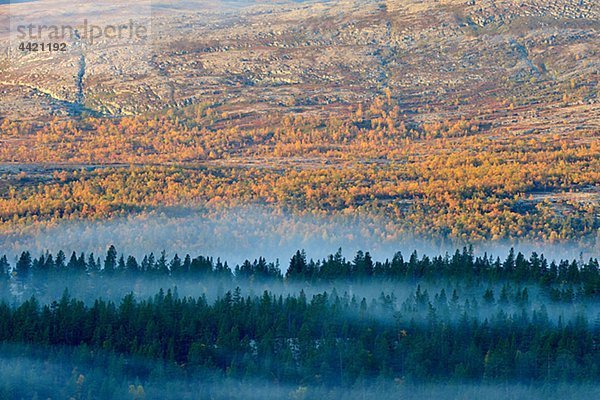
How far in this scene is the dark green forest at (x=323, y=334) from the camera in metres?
64.3

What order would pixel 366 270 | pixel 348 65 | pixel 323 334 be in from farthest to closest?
pixel 348 65
pixel 366 270
pixel 323 334

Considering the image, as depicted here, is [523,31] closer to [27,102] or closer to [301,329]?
[27,102]

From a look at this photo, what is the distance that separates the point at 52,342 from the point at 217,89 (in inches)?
3812

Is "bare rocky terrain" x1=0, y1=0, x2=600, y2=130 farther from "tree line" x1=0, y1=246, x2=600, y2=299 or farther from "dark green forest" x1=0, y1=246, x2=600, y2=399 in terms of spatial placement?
"dark green forest" x1=0, y1=246, x2=600, y2=399

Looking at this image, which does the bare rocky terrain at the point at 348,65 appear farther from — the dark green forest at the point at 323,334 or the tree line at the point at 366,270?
the dark green forest at the point at 323,334

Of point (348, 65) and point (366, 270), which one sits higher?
point (348, 65)

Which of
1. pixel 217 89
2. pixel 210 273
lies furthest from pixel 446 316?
pixel 217 89

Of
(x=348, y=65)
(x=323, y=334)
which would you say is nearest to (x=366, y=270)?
(x=323, y=334)

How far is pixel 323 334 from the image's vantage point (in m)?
69.3

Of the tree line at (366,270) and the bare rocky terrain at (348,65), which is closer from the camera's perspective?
the tree line at (366,270)

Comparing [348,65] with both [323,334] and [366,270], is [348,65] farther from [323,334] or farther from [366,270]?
[323,334]

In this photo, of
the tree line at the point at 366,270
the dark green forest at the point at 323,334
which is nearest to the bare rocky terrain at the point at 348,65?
the tree line at the point at 366,270

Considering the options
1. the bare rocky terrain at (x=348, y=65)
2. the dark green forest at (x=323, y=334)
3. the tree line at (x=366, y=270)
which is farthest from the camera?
the bare rocky terrain at (x=348, y=65)

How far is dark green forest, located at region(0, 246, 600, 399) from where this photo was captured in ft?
211
